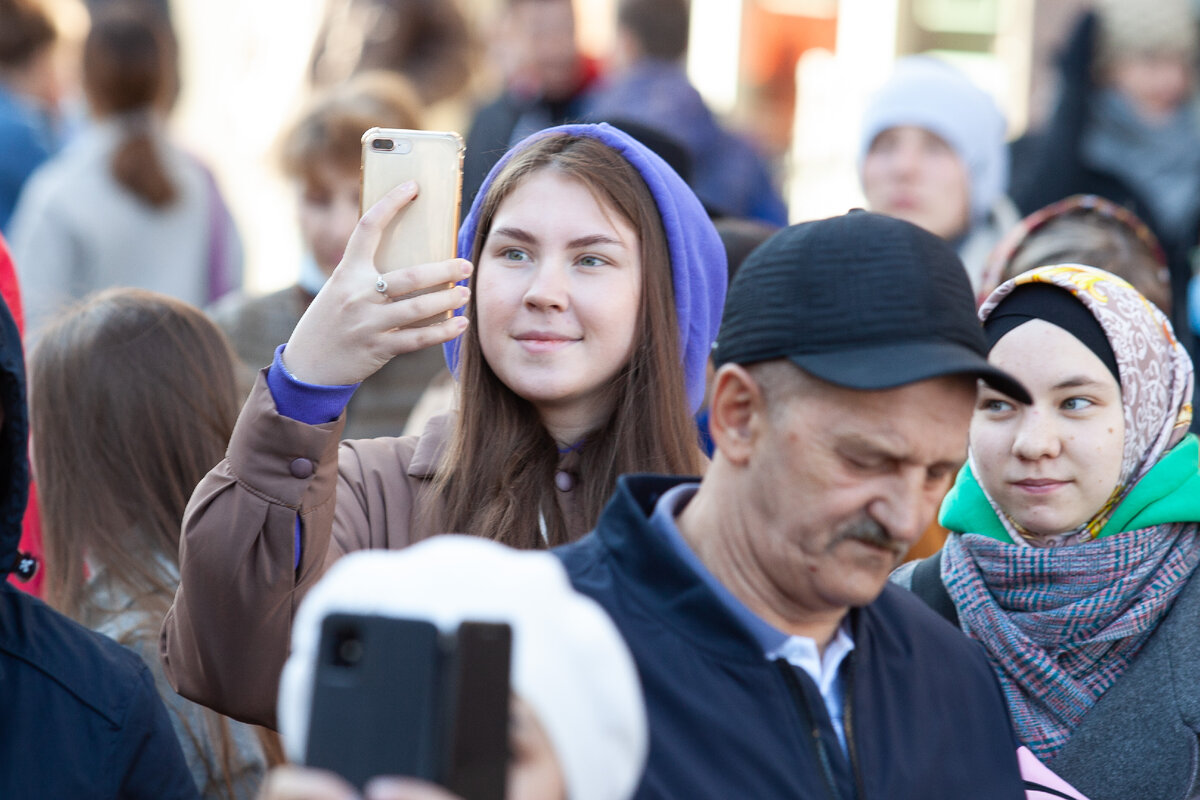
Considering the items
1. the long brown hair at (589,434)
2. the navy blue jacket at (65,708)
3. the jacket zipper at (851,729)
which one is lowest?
the navy blue jacket at (65,708)

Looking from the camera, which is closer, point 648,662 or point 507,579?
point 507,579

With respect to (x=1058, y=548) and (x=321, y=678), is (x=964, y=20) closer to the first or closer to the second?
(x=1058, y=548)

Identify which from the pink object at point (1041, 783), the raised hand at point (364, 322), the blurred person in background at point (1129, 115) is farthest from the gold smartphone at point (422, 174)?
the blurred person in background at point (1129, 115)

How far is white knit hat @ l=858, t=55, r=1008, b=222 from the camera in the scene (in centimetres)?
488

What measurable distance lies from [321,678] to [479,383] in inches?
53.1

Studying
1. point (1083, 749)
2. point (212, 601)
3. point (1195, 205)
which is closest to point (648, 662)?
point (212, 601)

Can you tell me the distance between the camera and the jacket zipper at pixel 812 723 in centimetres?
178

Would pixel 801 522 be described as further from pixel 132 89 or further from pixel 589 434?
pixel 132 89

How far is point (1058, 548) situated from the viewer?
2730 millimetres

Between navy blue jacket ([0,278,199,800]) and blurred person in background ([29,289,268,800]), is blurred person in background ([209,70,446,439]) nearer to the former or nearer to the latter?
blurred person in background ([29,289,268,800])

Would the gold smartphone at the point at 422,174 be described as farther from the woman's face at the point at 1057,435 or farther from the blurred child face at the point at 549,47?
the blurred child face at the point at 549,47

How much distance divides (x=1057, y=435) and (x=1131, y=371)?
19 centimetres

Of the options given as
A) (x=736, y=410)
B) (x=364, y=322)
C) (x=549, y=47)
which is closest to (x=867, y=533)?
(x=736, y=410)

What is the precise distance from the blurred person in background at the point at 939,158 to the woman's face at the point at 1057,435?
1873 mm
